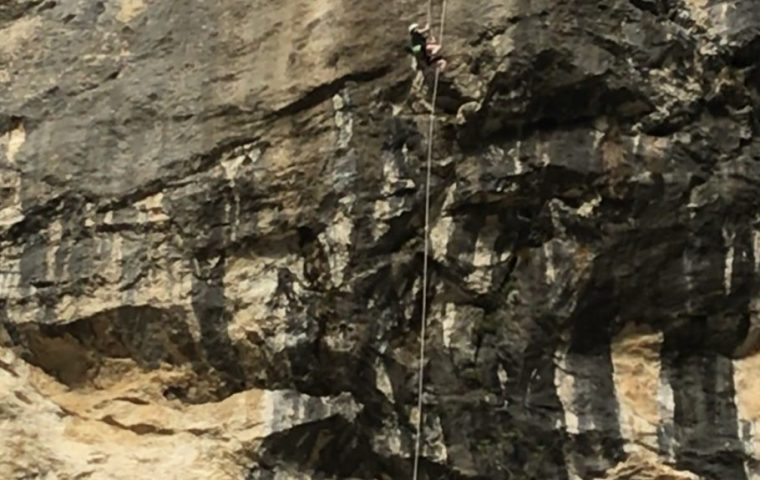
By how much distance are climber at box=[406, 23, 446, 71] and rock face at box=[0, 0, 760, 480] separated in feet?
0.40

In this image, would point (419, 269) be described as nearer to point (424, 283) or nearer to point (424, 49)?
point (424, 283)

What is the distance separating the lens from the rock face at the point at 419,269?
6.66 meters

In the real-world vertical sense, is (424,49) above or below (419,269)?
above

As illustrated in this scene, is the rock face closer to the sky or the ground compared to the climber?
closer to the ground

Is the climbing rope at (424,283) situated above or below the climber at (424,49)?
below

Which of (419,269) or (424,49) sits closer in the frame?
(419,269)

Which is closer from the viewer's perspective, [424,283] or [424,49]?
[424,283]

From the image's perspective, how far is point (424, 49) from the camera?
23.0 feet

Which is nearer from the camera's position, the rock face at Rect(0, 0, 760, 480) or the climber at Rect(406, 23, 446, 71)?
the rock face at Rect(0, 0, 760, 480)

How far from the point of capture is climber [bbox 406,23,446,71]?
6980mm

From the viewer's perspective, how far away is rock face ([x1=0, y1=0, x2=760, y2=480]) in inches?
262

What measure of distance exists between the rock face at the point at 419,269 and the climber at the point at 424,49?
0.12 m

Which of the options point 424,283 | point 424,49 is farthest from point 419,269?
point 424,49

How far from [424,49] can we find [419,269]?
4.20ft
